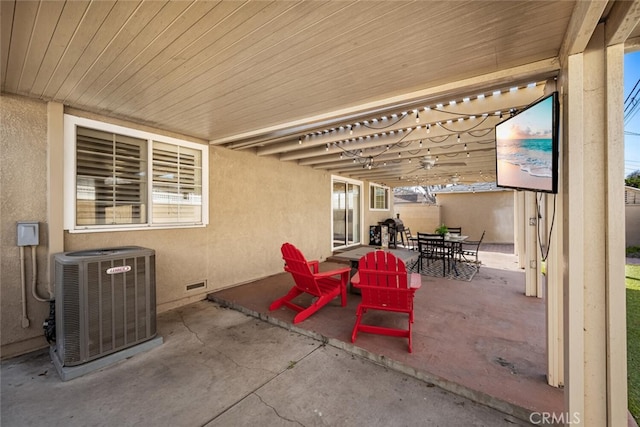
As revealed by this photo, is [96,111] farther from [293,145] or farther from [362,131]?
[362,131]

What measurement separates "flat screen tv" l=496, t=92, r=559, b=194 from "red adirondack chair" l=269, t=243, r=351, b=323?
2.26m

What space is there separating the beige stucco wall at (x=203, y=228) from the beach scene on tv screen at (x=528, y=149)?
407cm

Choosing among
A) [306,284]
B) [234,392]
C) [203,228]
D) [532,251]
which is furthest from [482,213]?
[234,392]

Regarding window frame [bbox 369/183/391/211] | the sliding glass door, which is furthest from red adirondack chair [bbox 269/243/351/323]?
window frame [bbox 369/183/391/211]

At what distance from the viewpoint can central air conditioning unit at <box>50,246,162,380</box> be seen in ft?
7.52

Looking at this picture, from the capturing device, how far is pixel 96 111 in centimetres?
301

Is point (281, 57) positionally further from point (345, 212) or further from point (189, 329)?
point (345, 212)

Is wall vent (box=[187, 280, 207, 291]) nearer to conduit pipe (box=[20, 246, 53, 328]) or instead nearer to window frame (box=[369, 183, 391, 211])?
conduit pipe (box=[20, 246, 53, 328])

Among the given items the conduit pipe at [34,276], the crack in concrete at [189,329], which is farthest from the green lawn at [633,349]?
the conduit pipe at [34,276]

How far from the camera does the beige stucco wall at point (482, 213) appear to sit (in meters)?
11.9

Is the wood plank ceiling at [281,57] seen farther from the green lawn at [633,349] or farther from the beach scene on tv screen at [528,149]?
the green lawn at [633,349]

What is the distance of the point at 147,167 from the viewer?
11.6 feet

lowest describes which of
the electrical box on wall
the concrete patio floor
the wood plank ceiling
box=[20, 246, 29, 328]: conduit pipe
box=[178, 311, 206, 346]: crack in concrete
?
the concrete patio floor
